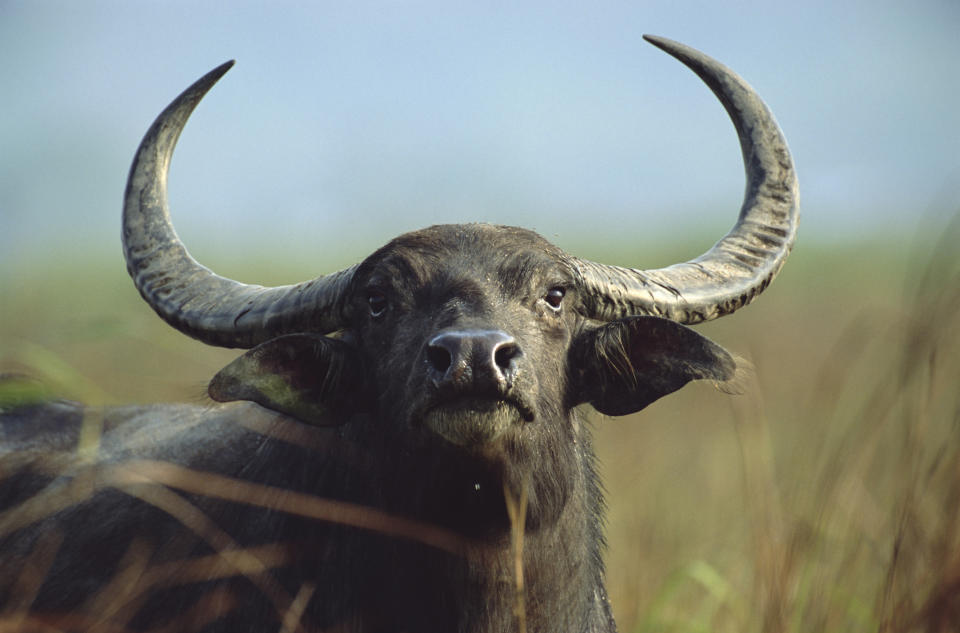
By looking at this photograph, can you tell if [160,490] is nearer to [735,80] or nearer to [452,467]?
[452,467]

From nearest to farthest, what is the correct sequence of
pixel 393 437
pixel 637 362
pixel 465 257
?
pixel 393 437
pixel 465 257
pixel 637 362

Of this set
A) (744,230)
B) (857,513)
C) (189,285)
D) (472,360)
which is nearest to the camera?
(472,360)

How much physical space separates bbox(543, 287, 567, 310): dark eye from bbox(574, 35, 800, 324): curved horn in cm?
34

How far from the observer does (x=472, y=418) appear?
2701 millimetres

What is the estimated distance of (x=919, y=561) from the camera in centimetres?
287

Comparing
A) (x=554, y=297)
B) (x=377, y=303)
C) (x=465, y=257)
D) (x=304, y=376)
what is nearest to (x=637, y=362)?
(x=554, y=297)

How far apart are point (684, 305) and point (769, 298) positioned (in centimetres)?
1669

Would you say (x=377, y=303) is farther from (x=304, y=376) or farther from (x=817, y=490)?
(x=817, y=490)

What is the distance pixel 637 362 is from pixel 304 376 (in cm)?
118

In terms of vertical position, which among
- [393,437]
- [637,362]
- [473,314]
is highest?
[473,314]

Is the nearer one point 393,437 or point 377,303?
point 393,437

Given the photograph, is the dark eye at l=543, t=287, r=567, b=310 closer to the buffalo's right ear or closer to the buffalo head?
the buffalo head

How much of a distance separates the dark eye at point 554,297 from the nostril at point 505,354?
23.4 inches

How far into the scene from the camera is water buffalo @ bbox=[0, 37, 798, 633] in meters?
2.96
